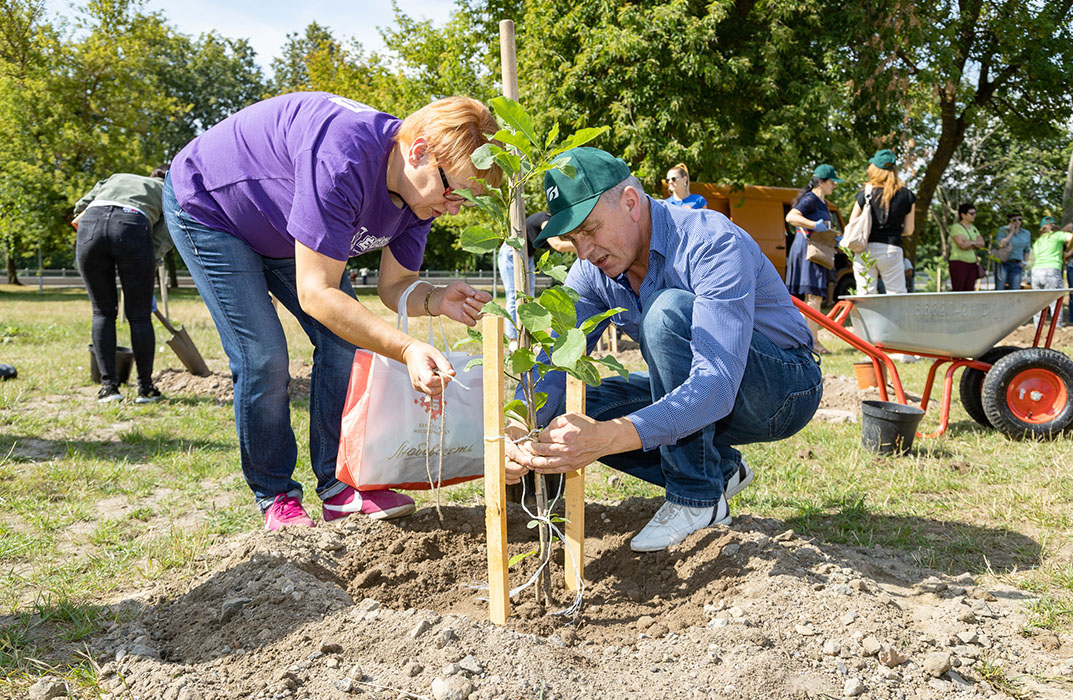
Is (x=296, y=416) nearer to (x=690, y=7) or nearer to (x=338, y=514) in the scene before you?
(x=338, y=514)

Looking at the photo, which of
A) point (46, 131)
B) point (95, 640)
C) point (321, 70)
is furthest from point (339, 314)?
point (321, 70)

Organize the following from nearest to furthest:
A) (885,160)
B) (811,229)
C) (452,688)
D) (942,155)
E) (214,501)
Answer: (452,688)
(214,501)
(885,160)
(811,229)
(942,155)

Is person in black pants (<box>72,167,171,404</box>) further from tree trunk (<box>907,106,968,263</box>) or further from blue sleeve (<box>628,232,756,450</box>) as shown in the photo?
tree trunk (<box>907,106,968,263</box>)

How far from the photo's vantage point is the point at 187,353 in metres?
6.27

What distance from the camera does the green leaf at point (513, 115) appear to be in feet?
5.64

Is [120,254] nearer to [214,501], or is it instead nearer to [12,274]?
[214,501]

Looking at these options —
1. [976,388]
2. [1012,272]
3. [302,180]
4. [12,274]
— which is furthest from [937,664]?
[12,274]

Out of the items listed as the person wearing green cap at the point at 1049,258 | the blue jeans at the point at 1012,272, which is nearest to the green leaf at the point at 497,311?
the person wearing green cap at the point at 1049,258

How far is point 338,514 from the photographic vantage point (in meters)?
2.74

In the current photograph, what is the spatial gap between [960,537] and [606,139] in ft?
35.8

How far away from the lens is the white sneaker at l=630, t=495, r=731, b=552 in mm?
2377

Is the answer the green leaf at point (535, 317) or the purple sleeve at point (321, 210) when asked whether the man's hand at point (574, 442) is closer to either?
the green leaf at point (535, 317)

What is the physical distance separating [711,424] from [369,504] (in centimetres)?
122

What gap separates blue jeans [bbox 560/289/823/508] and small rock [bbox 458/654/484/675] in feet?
3.22
